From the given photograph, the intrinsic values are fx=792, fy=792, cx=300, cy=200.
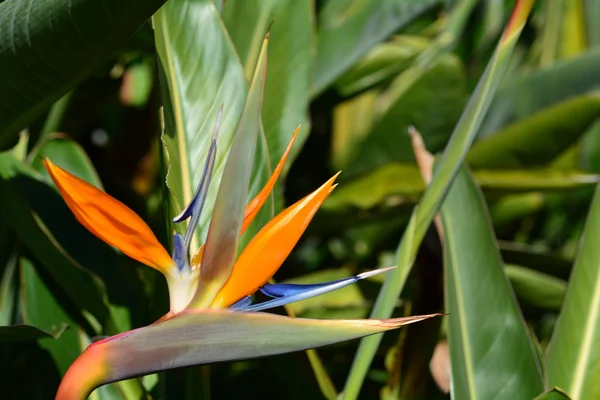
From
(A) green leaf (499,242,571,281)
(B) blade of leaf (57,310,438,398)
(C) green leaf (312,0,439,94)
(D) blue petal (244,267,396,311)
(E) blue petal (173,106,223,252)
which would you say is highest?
(E) blue petal (173,106,223,252)

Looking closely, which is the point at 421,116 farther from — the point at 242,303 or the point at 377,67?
the point at 242,303

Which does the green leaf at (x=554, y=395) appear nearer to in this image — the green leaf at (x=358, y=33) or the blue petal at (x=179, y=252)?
the blue petal at (x=179, y=252)

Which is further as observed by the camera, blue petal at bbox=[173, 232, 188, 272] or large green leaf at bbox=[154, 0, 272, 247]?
large green leaf at bbox=[154, 0, 272, 247]

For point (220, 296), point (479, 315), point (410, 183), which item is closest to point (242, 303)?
point (220, 296)

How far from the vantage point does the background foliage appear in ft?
2.49

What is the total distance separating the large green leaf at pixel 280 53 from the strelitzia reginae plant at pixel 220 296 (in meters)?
0.46

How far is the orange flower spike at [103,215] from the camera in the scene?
0.49 meters

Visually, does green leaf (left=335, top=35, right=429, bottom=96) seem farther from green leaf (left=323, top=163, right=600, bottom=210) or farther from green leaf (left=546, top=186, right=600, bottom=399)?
green leaf (left=546, top=186, right=600, bottom=399)

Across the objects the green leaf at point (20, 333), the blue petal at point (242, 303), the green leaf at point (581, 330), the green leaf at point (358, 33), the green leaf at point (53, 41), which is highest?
the green leaf at point (53, 41)

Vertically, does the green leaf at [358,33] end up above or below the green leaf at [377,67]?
above

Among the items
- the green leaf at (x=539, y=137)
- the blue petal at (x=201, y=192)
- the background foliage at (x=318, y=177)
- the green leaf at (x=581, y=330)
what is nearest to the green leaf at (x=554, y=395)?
the background foliage at (x=318, y=177)

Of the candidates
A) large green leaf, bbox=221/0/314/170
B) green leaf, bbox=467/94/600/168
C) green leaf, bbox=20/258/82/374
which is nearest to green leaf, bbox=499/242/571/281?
green leaf, bbox=467/94/600/168

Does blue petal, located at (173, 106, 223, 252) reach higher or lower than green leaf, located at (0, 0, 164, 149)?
lower

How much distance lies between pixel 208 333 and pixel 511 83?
3.97 feet
